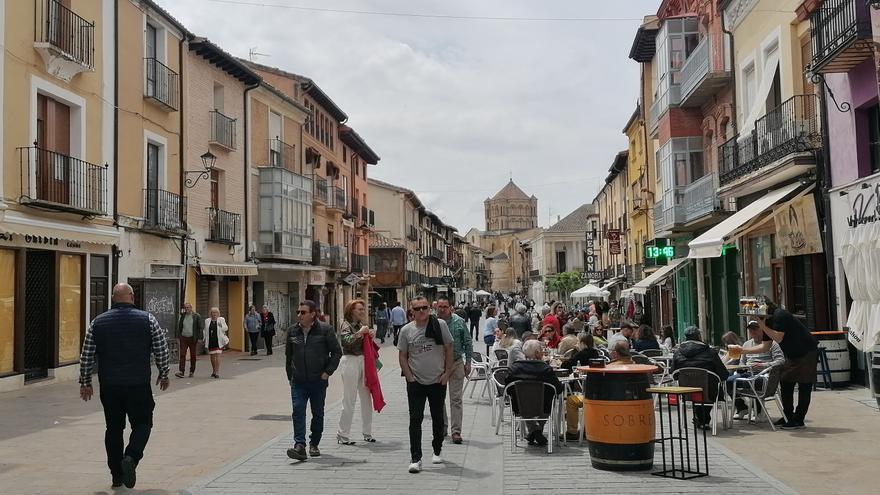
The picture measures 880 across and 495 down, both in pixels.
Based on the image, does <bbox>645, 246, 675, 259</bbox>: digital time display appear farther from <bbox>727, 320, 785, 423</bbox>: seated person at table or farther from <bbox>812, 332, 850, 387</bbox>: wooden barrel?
<bbox>727, 320, 785, 423</bbox>: seated person at table

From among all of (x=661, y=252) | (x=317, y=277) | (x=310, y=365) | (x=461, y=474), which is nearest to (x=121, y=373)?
(x=310, y=365)

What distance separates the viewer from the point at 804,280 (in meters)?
16.9

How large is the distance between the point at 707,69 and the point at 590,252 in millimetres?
41130

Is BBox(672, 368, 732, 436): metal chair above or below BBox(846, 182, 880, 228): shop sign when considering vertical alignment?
below

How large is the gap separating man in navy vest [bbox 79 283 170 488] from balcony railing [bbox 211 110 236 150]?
18.8 metres

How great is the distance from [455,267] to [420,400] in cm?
10196

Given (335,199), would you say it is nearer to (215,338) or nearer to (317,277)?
(317,277)

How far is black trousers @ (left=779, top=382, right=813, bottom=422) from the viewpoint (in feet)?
34.0

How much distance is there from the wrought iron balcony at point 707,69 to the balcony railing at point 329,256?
1763cm

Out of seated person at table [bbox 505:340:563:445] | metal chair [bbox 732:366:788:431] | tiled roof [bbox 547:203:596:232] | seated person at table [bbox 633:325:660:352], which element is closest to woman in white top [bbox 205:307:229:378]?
seated person at table [bbox 633:325:660:352]

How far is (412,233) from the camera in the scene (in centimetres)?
6650

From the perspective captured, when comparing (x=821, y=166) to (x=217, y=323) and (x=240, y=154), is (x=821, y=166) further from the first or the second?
(x=240, y=154)

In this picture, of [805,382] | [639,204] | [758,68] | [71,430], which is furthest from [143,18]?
[639,204]

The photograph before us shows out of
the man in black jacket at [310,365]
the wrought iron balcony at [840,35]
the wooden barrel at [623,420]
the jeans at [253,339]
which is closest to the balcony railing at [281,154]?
the jeans at [253,339]
